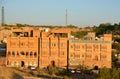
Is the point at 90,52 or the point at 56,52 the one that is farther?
the point at 90,52

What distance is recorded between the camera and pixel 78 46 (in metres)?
52.4

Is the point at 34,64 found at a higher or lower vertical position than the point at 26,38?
lower

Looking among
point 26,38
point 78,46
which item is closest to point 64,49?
point 78,46

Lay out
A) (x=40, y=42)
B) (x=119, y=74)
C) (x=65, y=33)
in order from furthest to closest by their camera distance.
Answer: (x=65, y=33), (x=40, y=42), (x=119, y=74)

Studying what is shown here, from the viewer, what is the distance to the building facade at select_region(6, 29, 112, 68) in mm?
52125

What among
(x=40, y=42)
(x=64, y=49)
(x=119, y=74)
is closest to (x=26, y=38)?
(x=40, y=42)

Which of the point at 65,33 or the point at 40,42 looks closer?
the point at 40,42

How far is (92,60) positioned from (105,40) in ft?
10.9

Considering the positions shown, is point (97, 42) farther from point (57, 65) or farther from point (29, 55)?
point (29, 55)

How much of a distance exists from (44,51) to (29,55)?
216 cm

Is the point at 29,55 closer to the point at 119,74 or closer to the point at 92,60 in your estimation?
the point at 92,60

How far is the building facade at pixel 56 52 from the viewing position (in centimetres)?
5212

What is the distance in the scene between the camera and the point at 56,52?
52344 mm

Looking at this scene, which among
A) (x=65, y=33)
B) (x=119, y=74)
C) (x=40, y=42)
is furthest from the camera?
(x=65, y=33)
